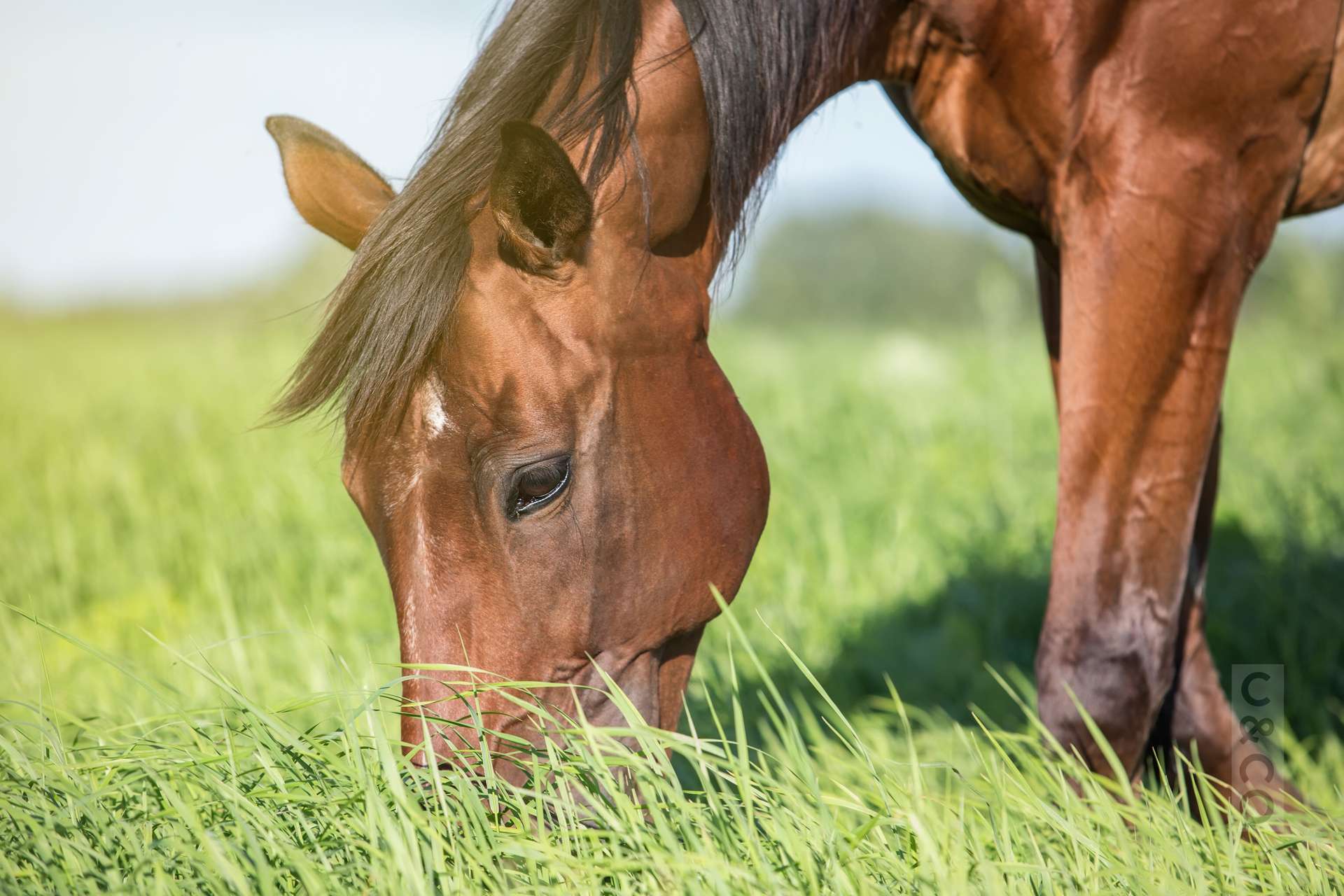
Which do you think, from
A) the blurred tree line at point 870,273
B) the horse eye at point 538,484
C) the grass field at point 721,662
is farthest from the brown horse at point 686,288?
the blurred tree line at point 870,273

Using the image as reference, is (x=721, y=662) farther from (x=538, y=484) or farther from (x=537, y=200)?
(x=537, y=200)

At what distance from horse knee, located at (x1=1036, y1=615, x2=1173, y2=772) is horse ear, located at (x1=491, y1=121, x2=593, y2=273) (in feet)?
3.74

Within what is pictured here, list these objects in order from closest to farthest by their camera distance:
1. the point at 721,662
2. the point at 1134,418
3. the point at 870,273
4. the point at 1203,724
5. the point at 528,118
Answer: the point at 528,118, the point at 1134,418, the point at 1203,724, the point at 721,662, the point at 870,273

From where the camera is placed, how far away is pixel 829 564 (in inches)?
148

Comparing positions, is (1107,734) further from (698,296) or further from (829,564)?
(829,564)

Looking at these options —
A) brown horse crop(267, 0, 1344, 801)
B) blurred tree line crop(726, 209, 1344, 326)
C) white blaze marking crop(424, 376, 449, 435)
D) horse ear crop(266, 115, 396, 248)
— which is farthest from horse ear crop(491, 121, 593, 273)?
blurred tree line crop(726, 209, 1344, 326)

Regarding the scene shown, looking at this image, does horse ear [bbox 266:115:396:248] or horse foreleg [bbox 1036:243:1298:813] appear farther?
horse foreleg [bbox 1036:243:1298:813]

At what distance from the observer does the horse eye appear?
1604 millimetres

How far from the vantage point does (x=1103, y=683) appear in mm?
1920

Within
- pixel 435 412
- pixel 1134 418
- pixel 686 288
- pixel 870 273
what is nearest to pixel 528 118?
pixel 686 288

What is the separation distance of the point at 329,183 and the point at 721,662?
1.70 meters

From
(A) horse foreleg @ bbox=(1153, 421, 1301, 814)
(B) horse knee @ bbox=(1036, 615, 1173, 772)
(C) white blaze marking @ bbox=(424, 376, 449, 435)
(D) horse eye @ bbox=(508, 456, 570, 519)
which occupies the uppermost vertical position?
(C) white blaze marking @ bbox=(424, 376, 449, 435)

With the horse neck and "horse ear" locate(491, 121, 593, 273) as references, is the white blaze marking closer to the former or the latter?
"horse ear" locate(491, 121, 593, 273)

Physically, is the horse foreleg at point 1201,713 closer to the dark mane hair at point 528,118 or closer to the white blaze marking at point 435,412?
the dark mane hair at point 528,118
